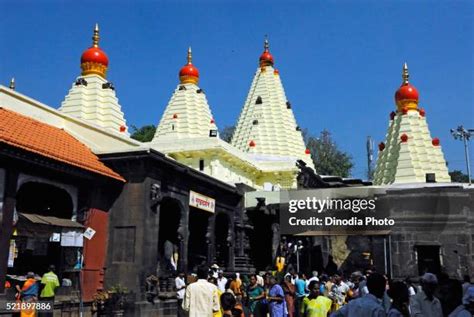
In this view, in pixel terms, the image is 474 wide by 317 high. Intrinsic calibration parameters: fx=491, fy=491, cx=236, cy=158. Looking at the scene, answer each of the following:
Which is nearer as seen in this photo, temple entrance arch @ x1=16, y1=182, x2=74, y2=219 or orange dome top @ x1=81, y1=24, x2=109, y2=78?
temple entrance arch @ x1=16, y1=182, x2=74, y2=219

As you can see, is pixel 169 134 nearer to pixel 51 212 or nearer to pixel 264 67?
pixel 264 67

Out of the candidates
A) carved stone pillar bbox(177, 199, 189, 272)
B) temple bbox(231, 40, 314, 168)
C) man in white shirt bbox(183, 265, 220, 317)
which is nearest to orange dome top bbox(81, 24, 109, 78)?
temple bbox(231, 40, 314, 168)

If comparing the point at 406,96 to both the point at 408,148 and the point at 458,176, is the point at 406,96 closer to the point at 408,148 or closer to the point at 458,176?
the point at 408,148

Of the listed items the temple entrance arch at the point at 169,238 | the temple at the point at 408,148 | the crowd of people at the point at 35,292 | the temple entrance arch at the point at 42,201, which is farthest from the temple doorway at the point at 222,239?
the temple at the point at 408,148

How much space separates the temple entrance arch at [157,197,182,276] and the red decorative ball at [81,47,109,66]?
1441 centimetres

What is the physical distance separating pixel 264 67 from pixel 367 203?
2296cm

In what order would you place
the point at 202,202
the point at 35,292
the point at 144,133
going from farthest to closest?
the point at 144,133 < the point at 202,202 < the point at 35,292

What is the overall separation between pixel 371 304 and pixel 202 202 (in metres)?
15.6

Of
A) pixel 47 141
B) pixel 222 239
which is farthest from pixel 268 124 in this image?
pixel 47 141

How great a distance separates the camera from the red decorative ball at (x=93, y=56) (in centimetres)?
3089

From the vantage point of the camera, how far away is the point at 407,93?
33.8 meters

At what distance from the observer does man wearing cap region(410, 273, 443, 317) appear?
223 inches

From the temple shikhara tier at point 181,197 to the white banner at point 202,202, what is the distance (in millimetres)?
100

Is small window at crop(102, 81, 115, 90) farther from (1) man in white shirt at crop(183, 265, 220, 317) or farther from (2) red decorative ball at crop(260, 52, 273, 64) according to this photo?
(1) man in white shirt at crop(183, 265, 220, 317)
